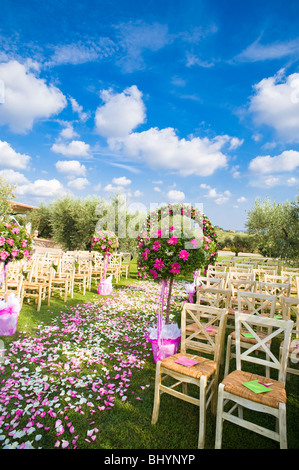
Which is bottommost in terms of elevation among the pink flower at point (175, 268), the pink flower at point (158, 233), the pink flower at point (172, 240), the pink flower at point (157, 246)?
the pink flower at point (175, 268)

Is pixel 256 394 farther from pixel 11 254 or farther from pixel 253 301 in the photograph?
pixel 11 254

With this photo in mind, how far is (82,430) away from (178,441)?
3.37 ft

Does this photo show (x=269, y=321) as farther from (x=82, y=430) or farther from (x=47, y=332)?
(x=47, y=332)

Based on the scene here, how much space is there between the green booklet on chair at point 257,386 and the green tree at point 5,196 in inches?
635

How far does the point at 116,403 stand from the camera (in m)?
3.22

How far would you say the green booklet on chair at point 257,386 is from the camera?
7.86 ft

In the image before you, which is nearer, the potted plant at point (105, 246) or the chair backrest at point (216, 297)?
the chair backrest at point (216, 297)

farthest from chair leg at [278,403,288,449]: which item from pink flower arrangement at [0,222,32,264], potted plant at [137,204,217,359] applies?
pink flower arrangement at [0,222,32,264]

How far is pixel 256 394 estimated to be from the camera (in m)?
2.35

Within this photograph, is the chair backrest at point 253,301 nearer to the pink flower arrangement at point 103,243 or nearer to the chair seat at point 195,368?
the chair seat at point 195,368

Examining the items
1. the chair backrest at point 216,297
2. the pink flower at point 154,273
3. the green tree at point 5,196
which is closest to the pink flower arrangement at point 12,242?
the pink flower at point 154,273

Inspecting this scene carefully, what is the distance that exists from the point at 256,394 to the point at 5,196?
1714 centimetres

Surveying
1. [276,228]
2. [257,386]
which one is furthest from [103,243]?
[276,228]

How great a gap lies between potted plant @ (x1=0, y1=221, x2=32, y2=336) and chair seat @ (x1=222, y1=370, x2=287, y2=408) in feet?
14.4
